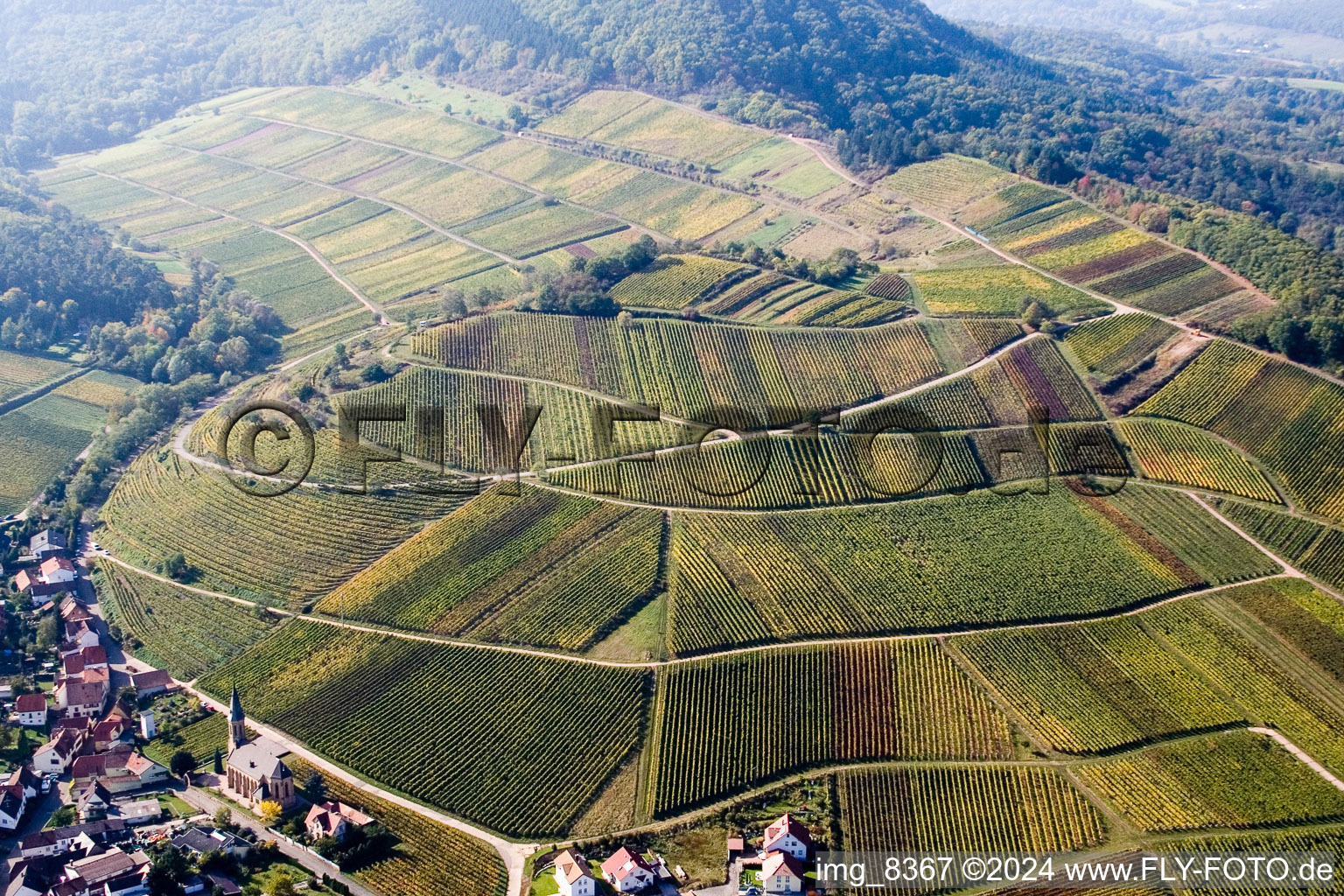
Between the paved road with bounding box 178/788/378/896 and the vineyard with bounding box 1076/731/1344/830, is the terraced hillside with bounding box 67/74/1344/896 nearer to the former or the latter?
the vineyard with bounding box 1076/731/1344/830

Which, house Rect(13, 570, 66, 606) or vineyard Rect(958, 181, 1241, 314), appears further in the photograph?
vineyard Rect(958, 181, 1241, 314)

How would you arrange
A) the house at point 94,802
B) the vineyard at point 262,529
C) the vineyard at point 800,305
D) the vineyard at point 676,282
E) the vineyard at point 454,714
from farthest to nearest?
1. the vineyard at point 676,282
2. the vineyard at point 800,305
3. the vineyard at point 262,529
4. the vineyard at point 454,714
5. the house at point 94,802

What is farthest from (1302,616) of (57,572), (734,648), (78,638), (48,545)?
(48,545)

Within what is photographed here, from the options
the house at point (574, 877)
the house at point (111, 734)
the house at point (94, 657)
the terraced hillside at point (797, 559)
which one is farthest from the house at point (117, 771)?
the house at point (574, 877)

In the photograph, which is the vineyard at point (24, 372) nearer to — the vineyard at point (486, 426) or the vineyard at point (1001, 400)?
the vineyard at point (486, 426)

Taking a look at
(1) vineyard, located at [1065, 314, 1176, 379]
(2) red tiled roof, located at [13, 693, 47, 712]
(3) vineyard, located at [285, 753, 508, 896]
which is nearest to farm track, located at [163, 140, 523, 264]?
(1) vineyard, located at [1065, 314, 1176, 379]

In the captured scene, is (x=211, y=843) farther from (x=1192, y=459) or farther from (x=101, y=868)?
(x=1192, y=459)

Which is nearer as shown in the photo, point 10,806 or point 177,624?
point 10,806
